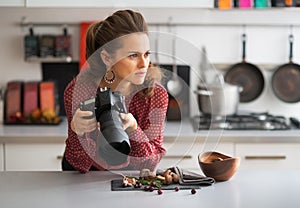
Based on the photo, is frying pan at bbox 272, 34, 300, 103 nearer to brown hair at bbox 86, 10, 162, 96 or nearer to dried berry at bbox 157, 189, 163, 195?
brown hair at bbox 86, 10, 162, 96

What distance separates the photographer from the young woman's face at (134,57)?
5.81 ft

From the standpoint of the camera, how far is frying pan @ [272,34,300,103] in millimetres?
3424

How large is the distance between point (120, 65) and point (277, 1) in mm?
1635

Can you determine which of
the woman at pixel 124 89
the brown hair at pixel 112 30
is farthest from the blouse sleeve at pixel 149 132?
the brown hair at pixel 112 30

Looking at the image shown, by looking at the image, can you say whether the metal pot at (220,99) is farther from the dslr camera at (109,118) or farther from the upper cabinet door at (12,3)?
the dslr camera at (109,118)

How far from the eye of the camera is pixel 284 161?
9.88 ft

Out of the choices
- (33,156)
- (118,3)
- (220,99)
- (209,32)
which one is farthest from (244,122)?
(33,156)

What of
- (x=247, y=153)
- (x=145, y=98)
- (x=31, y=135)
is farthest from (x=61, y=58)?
(x=145, y=98)

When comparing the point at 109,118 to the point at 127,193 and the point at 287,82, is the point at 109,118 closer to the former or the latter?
the point at 127,193

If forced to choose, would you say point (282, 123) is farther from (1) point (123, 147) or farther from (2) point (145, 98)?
(1) point (123, 147)

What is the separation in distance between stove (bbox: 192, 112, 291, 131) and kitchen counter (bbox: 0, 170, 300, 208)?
1061 millimetres

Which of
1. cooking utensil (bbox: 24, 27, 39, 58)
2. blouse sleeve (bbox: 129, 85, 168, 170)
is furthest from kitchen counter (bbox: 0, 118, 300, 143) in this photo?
blouse sleeve (bbox: 129, 85, 168, 170)

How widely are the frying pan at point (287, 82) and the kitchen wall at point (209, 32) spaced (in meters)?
0.04

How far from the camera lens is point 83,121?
175cm
